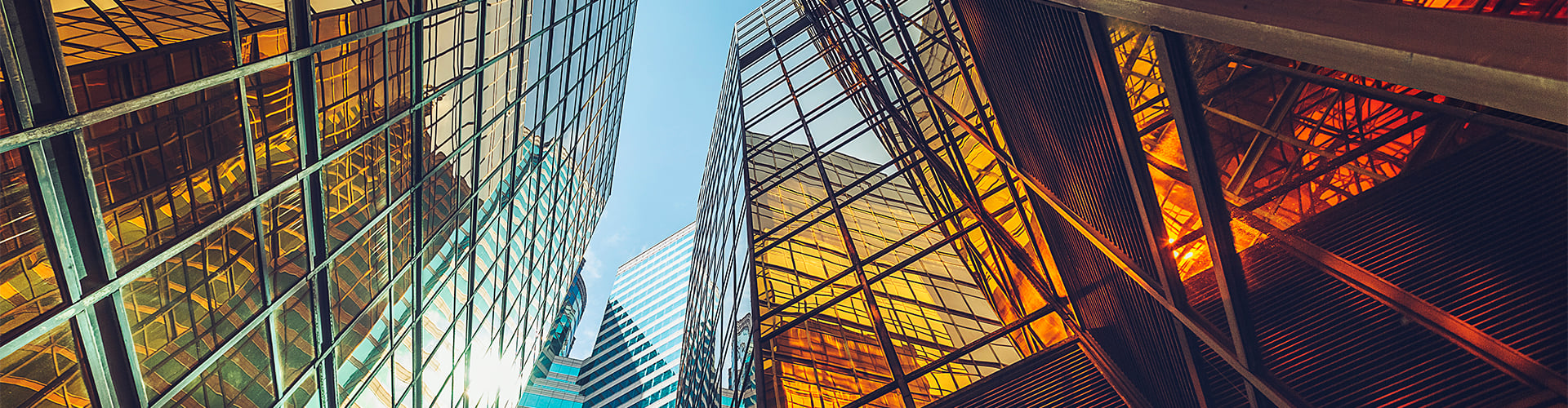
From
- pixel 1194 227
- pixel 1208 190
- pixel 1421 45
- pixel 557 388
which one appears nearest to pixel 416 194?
pixel 1208 190

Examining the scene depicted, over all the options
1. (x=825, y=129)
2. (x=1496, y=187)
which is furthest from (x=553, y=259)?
(x=1496, y=187)

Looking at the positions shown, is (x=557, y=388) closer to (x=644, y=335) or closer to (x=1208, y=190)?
(x=644, y=335)

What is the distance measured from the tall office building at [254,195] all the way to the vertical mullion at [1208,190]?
386 inches

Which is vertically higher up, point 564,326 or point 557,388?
point 564,326

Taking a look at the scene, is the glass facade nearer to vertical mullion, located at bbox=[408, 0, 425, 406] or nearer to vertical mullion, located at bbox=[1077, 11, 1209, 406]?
vertical mullion, located at bbox=[408, 0, 425, 406]

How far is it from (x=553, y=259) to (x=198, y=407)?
1691 cm

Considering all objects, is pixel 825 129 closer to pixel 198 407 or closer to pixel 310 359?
pixel 310 359

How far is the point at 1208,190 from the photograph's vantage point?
7.46 metres

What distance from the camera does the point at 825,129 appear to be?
21297 mm

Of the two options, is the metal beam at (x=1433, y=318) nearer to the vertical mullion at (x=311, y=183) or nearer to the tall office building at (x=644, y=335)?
the vertical mullion at (x=311, y=183)

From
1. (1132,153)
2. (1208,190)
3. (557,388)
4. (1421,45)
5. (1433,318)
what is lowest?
(1433,318)

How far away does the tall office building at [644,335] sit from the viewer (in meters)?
71.2

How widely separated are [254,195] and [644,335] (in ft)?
251

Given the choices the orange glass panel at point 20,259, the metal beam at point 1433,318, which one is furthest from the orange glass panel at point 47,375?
the metal beam at point 1433,318
